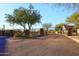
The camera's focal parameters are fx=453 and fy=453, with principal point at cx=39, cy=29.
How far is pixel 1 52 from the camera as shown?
538cm

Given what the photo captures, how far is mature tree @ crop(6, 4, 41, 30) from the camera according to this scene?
17.7ft

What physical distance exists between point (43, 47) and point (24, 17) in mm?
427

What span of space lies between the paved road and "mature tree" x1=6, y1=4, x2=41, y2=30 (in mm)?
212

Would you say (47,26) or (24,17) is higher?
(24,17)

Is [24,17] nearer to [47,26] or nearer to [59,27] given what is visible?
[47,26]

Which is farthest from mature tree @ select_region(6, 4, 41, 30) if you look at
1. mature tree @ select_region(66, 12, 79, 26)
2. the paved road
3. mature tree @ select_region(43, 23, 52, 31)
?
mature tree @ select_region(66, 12, 79, 26)

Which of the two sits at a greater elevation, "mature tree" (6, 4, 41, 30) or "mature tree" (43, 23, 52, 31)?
"mature tree" (6, 4, 41, 30)

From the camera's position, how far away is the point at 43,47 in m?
5.43

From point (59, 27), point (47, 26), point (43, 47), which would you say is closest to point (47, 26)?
point (47, 26)

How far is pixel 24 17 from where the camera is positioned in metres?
5.45

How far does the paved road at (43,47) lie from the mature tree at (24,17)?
212mm

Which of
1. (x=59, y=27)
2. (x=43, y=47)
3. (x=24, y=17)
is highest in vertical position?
(x=24, y=17)

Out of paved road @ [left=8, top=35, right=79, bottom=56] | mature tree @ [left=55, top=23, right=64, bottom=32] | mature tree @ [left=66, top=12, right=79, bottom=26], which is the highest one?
mature tree @ [left=66, top=12, right=79, bottom=26]

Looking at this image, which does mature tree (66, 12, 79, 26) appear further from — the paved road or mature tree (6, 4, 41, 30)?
mature tree (6, 4, 41, 30)
